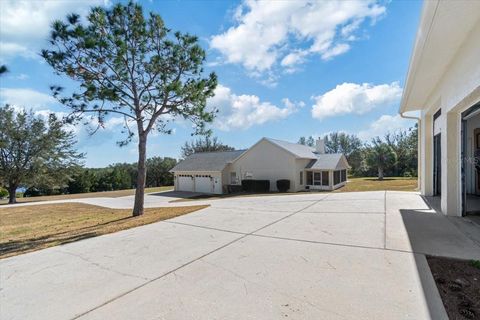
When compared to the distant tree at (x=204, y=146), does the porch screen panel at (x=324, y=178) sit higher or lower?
lower

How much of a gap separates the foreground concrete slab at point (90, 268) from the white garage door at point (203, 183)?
1972cm

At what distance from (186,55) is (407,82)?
26.0 feet

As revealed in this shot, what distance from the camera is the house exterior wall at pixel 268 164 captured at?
22.8m

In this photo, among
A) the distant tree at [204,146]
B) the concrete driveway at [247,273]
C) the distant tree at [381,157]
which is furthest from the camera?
the distant tree at [204,146]

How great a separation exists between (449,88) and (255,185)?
1839 cm

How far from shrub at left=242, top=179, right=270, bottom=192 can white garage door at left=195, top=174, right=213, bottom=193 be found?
3833 millimetres

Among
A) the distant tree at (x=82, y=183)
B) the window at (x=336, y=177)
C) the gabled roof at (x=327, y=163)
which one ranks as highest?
the gabled roof at (x=327, y=163)

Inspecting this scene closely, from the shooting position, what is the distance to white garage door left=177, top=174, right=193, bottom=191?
93.3ft

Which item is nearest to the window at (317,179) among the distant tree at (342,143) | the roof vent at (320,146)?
the roof vent at (320,146)

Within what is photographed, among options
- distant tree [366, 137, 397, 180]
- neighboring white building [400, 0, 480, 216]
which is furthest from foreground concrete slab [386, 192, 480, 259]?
distant tree [366, 137, 397, 180]

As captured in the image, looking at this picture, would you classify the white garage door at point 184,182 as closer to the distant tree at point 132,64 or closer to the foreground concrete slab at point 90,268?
the distant tree at point 132,64

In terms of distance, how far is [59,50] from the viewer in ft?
29.8

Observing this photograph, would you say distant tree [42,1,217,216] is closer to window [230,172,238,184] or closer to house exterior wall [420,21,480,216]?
house exterior wall [420,21,480,216]

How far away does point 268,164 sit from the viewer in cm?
2397
